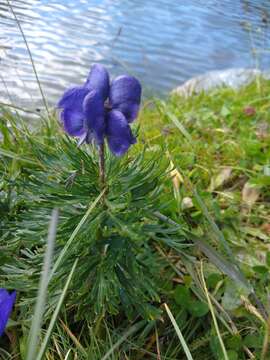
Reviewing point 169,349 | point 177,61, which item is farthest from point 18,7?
point 177,61

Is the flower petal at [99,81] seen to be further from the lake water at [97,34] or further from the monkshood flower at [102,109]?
the lake water at [97,34]

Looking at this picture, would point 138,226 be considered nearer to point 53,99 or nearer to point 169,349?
point 169,349

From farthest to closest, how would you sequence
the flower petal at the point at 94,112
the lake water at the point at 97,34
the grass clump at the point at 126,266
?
the lake water at the point at 97,34
the grass clump at the point at 126,266
the flower petal at the point at 94,112

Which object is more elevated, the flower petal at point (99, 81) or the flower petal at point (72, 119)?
the flower petal at point (99, 81)

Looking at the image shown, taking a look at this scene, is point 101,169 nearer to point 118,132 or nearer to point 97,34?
point 118,132

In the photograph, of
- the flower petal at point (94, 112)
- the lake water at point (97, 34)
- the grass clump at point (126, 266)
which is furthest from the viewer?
the lake water at point (97, 34)

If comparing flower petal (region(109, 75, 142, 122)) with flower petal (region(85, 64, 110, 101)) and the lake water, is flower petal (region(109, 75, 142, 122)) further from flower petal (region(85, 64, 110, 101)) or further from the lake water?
the lake water

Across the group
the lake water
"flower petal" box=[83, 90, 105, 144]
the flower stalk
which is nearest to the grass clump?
the flower stalk

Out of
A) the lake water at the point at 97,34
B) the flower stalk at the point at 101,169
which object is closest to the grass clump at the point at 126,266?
the flower stalk at the point at 101,169
